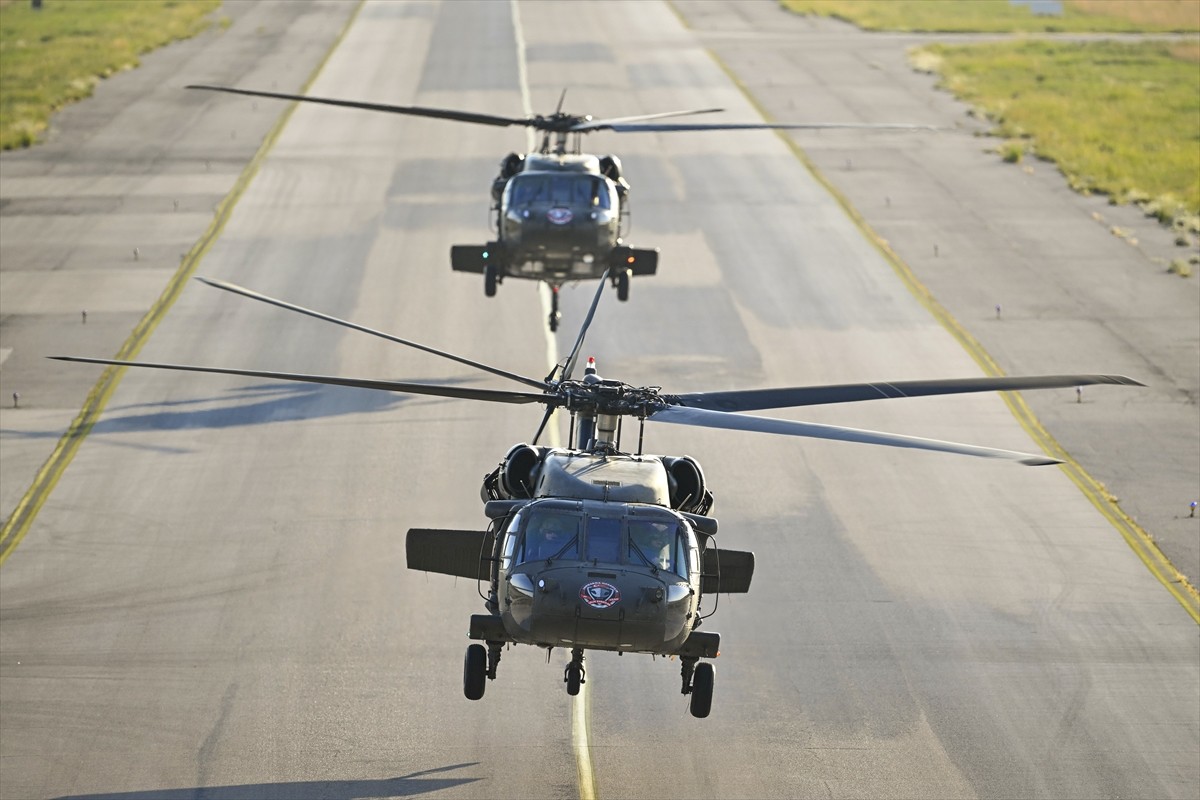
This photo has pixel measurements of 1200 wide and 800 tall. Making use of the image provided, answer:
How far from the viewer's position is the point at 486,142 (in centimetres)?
6862

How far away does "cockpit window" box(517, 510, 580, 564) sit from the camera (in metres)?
19.7

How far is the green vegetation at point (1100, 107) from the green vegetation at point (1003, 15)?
662 centimetres

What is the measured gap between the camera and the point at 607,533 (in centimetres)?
1981

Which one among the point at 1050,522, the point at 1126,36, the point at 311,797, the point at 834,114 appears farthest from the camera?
the point at 1126,36

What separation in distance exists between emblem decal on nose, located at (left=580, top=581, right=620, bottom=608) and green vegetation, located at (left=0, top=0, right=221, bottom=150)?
55.2m

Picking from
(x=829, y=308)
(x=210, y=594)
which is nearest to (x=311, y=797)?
(x=210, y=594)

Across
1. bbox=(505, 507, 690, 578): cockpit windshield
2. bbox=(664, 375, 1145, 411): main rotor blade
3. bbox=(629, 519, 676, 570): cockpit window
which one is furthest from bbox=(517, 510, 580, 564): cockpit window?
bbox=(664, 375, 1145, 411): main rotor blade

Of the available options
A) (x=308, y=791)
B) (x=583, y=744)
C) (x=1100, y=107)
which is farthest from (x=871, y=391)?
(x=1100, y=107)

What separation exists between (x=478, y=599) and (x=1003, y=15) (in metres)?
87.9

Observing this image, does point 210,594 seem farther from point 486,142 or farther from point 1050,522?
point 486,142

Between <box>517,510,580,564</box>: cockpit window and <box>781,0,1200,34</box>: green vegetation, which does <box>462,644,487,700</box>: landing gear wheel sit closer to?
<box>517,510,580,564</box>: cockpit window

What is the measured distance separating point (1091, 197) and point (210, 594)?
43070 mm

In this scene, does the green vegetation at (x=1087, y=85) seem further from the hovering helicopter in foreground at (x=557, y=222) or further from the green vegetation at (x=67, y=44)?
the green vegetation at (x=67, y=44)

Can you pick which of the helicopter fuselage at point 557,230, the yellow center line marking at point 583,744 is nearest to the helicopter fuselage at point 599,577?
the yellow center line marking at point 583,744
